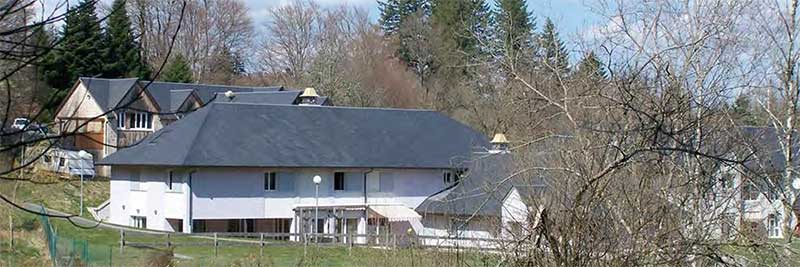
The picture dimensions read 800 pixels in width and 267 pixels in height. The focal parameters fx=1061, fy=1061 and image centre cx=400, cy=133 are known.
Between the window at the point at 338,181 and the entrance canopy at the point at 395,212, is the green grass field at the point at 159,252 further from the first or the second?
the window at the point at 338,181

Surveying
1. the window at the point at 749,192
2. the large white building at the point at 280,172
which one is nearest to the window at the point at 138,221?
the large white building at the point at 280,172

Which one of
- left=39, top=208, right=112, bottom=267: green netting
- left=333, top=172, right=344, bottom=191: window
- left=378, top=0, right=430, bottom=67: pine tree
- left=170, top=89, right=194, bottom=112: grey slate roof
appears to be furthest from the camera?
left=378, top=0, right=430, bottom=67: pine tree

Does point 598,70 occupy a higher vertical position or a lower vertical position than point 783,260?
higher

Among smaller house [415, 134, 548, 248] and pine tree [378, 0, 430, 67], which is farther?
pine tree [378, 0, 430, 67]

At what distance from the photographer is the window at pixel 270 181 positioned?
141 ft

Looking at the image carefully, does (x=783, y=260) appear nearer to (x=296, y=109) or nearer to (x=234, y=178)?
(x=234, y=178)

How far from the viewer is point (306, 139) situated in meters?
45.5

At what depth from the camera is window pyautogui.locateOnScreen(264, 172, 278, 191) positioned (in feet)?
141

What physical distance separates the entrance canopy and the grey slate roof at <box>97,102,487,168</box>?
176 centimetres

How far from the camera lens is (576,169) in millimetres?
8086

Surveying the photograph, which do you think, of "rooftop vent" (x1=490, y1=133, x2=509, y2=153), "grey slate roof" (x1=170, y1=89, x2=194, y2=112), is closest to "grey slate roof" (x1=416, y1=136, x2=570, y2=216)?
"rooftop vent" (x1=490, y1=133, x2=509, y2=153)

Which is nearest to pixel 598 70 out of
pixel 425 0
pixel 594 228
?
pixel 594 228

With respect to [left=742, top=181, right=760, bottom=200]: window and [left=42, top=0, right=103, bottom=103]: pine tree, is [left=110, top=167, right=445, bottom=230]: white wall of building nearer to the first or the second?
[left=742, top=181, right=760, bottom=200]: window

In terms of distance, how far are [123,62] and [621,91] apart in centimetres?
312
